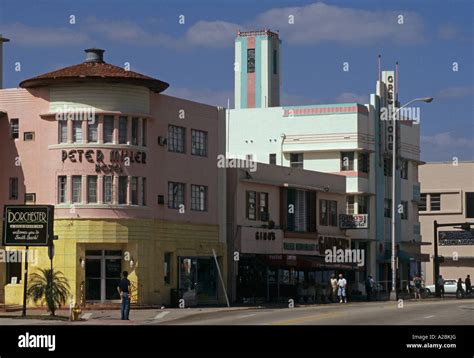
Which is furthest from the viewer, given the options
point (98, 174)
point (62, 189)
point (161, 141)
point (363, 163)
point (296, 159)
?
point (296, 159)

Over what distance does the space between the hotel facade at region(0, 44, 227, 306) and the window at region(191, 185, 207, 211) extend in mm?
1907

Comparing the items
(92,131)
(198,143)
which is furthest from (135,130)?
(198,143)

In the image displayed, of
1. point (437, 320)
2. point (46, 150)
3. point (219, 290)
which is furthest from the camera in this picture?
point (219, 290)

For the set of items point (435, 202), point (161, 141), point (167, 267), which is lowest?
point (167, 267)

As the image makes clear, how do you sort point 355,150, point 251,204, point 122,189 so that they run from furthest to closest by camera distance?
point 355,150 < point 251,204 < point 122,189

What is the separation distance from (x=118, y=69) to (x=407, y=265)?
36.5m

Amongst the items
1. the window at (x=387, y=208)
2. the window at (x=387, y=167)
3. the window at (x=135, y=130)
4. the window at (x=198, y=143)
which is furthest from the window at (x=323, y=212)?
the window at (x=135, y=130)

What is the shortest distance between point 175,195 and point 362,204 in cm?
2297

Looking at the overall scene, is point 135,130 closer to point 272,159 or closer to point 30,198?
point 30,198

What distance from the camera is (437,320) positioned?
40188mm

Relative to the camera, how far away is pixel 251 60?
86625mm

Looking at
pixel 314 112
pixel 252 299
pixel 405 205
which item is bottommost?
pixel 252 299

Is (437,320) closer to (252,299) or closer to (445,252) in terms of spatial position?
(252,299)
